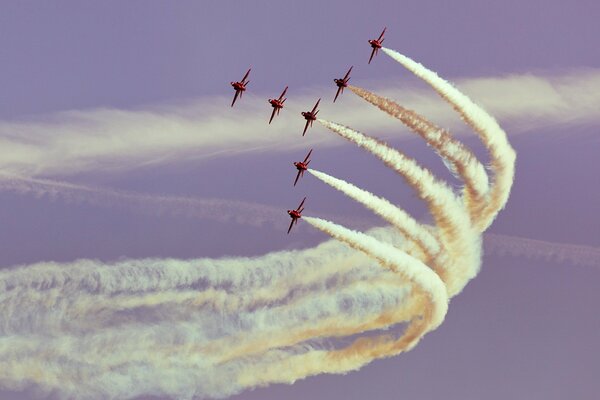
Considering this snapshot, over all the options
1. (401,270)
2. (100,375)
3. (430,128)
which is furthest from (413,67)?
(100,375)

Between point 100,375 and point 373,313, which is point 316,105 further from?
point 100,375
